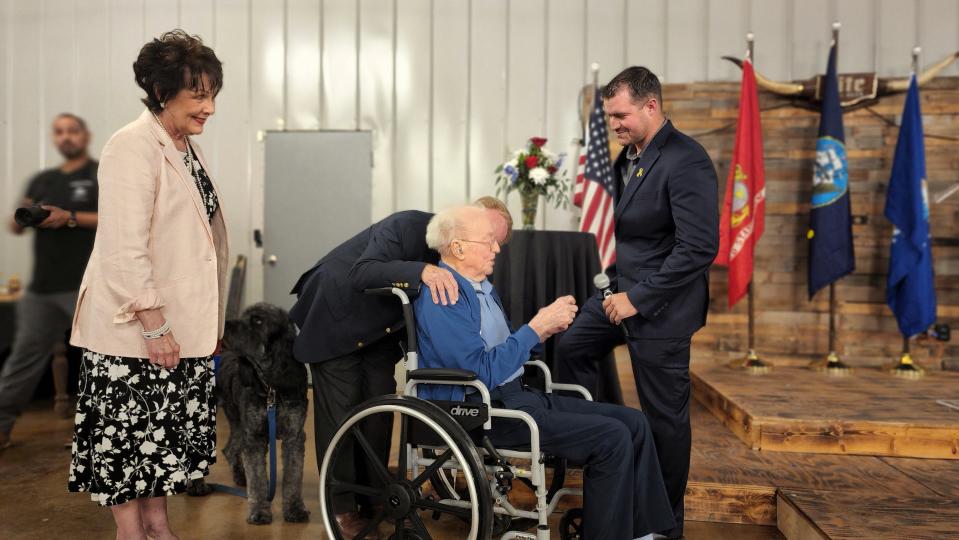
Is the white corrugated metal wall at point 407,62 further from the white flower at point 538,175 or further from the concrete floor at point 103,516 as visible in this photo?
the concrete floor at point 103,516

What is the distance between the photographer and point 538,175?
4070mm

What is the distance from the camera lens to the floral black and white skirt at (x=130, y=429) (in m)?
1.91

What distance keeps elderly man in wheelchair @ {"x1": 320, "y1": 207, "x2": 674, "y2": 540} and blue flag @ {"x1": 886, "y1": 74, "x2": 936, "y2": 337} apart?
3396 mm

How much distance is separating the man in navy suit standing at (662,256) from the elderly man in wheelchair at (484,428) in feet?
0.88

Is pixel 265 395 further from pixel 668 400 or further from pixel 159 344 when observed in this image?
pixel 668 400

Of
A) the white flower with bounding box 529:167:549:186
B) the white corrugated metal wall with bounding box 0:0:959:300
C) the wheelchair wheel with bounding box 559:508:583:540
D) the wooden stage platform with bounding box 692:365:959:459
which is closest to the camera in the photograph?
the wheelchair wheel with bounding box 559:508:583:540

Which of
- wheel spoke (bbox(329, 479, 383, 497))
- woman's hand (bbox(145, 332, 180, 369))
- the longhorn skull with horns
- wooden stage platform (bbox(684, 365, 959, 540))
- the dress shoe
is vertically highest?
the longhorn skull with horns

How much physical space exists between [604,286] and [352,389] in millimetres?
890

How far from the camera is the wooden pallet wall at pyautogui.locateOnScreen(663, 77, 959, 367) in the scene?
Answer: 501 cm

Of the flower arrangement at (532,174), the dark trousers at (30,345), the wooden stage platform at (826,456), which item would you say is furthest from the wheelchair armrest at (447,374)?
the dark trousers at (30,345)

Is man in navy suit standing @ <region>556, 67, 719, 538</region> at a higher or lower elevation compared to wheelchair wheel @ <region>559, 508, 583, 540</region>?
higher

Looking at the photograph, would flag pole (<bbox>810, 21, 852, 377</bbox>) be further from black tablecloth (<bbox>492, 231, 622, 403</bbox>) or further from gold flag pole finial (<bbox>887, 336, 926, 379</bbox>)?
black tablecloth (<bbox>492, 231, 622, 403</bbox>)

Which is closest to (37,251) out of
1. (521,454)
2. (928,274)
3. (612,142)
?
(521,454)

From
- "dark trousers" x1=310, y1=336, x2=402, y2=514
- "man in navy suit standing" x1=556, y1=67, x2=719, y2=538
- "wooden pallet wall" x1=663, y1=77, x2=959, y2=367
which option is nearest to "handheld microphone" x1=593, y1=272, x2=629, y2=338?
"man in navy suit standing" x1=556, y1=67, x2=719, y2=538
